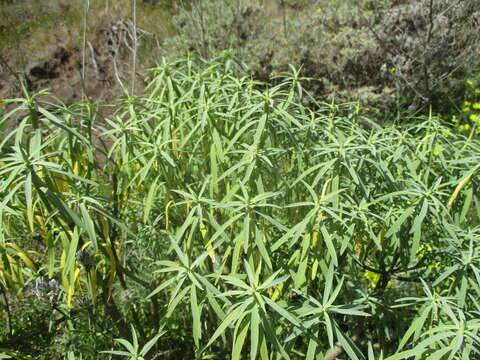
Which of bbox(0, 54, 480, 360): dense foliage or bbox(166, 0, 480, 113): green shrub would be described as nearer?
bbox(0, 54, 480, 360): dense foliage

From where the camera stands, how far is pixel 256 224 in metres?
1.54

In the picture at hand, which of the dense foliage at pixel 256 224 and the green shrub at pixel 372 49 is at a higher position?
the dense foliage at pixel 256 224

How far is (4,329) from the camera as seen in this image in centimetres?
268

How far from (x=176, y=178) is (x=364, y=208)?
29.1 inches

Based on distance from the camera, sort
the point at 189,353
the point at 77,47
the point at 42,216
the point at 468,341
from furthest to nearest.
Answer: the point at 77,47 < the point at 189,353 < the point at 42,216 < the point at 468,341

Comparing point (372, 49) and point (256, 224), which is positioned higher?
point (256, 224)

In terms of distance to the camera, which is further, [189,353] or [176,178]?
[189,353]

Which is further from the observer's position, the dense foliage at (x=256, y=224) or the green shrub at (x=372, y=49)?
the green shrub at (x=372, y=49)

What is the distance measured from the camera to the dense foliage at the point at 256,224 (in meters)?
1.38

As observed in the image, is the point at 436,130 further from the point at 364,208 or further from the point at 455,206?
the point at 364,208

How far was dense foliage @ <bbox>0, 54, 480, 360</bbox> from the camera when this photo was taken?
138 centimetres

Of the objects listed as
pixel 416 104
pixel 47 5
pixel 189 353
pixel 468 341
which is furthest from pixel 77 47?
pixel 468 341

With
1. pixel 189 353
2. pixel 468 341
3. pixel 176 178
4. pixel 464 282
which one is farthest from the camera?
pixel 189 353

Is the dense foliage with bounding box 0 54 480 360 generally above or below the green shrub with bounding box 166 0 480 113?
above
